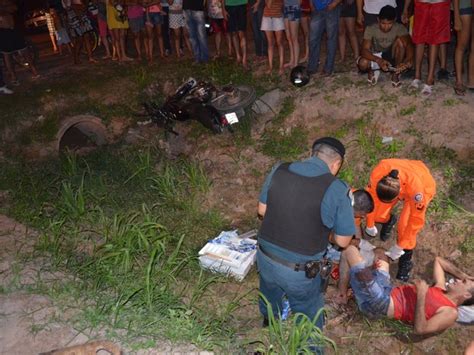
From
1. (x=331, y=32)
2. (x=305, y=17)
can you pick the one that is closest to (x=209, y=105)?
(x=331, y=32)

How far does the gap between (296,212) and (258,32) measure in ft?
18.7

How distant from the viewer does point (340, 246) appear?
3.45m

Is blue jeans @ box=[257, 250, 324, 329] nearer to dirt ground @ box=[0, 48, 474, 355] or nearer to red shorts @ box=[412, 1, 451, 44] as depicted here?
dirt ground @ box=[0, 48, 474, 355]

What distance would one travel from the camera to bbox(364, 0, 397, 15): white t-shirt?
21.6 feet

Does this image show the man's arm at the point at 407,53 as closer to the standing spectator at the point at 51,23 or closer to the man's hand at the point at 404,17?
the man's hand at the point at 404,17

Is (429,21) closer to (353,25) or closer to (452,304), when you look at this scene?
(353,25)

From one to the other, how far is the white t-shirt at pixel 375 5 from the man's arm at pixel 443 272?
13.7 ft

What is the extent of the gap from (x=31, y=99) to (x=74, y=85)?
82 cm

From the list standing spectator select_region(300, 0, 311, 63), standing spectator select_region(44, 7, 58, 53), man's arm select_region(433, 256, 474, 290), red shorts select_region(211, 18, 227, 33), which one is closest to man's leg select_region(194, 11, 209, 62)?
red shorts select_region(211, 18, 227, 33)

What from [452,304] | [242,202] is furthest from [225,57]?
[452,304]

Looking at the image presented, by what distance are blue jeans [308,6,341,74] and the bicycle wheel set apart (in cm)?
115

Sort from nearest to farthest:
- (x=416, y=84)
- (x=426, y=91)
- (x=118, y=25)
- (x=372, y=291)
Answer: (x=372, y=291), (x=426, y=91), (x=416, y=84), (x=118, y=25)

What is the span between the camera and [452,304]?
12.2 ft

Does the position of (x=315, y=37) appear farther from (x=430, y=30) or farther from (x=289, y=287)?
(x=289, y=287)
